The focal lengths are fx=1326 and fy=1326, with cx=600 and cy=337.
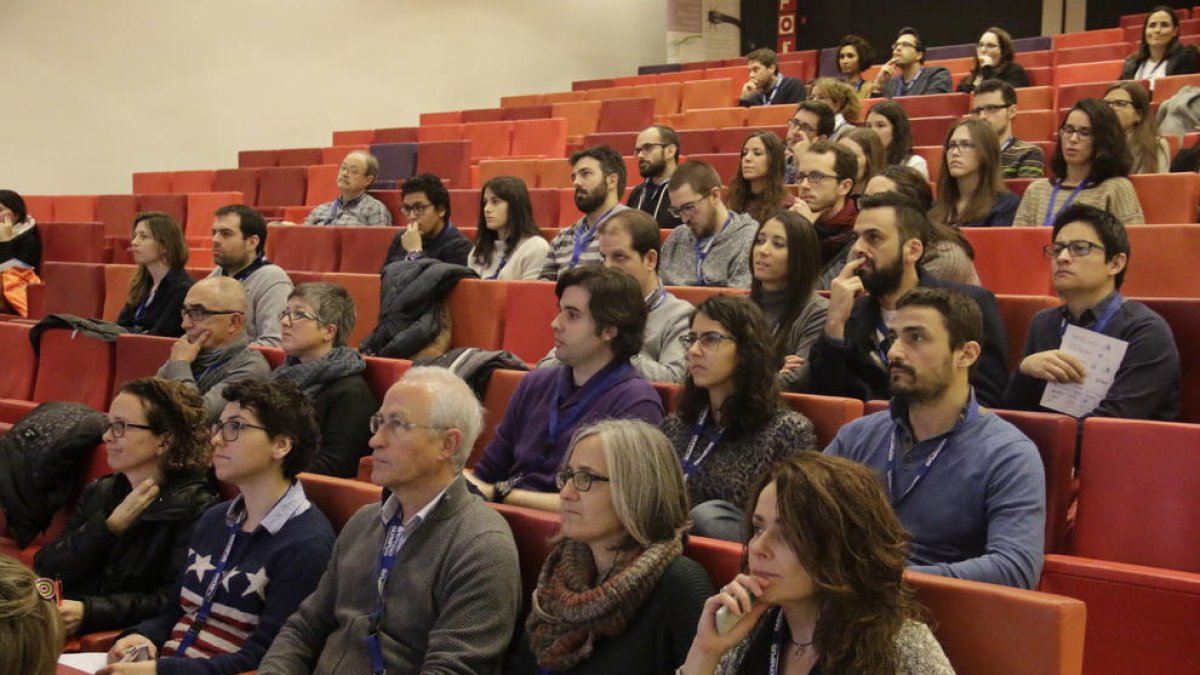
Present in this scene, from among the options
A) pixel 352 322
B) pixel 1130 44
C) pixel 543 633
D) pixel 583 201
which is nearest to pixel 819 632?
pixel 543 633

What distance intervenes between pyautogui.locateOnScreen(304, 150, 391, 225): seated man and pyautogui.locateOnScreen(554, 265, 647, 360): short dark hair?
1730mm

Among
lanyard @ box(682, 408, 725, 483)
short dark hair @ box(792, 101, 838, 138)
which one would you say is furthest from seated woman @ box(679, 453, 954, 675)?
short dark hair @ box(792, 101, 838, 138)

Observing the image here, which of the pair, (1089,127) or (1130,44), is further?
(1130,44)

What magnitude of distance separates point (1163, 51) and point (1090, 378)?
2.33 meters

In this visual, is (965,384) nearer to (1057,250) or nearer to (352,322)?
(1057,250)

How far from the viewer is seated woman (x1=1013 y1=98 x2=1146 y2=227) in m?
2.12

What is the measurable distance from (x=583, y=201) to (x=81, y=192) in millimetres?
2714

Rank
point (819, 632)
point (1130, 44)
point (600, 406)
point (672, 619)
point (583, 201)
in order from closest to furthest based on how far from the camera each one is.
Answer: point (819, 632)
point (672, 619)
point (600, 406)
point (583, 201)
point (1130, 44)

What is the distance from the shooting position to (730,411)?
1365 millimetres

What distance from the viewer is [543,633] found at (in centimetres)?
112

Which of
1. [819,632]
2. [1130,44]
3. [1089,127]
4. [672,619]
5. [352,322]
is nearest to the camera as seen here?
[819,632]

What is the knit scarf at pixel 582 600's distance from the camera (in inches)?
42.1

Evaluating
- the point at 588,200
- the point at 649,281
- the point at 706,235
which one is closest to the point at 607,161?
the point at 588,200

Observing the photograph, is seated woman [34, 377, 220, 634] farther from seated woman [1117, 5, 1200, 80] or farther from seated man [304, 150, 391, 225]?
seated woman [1117, 5, 1200, 80]
